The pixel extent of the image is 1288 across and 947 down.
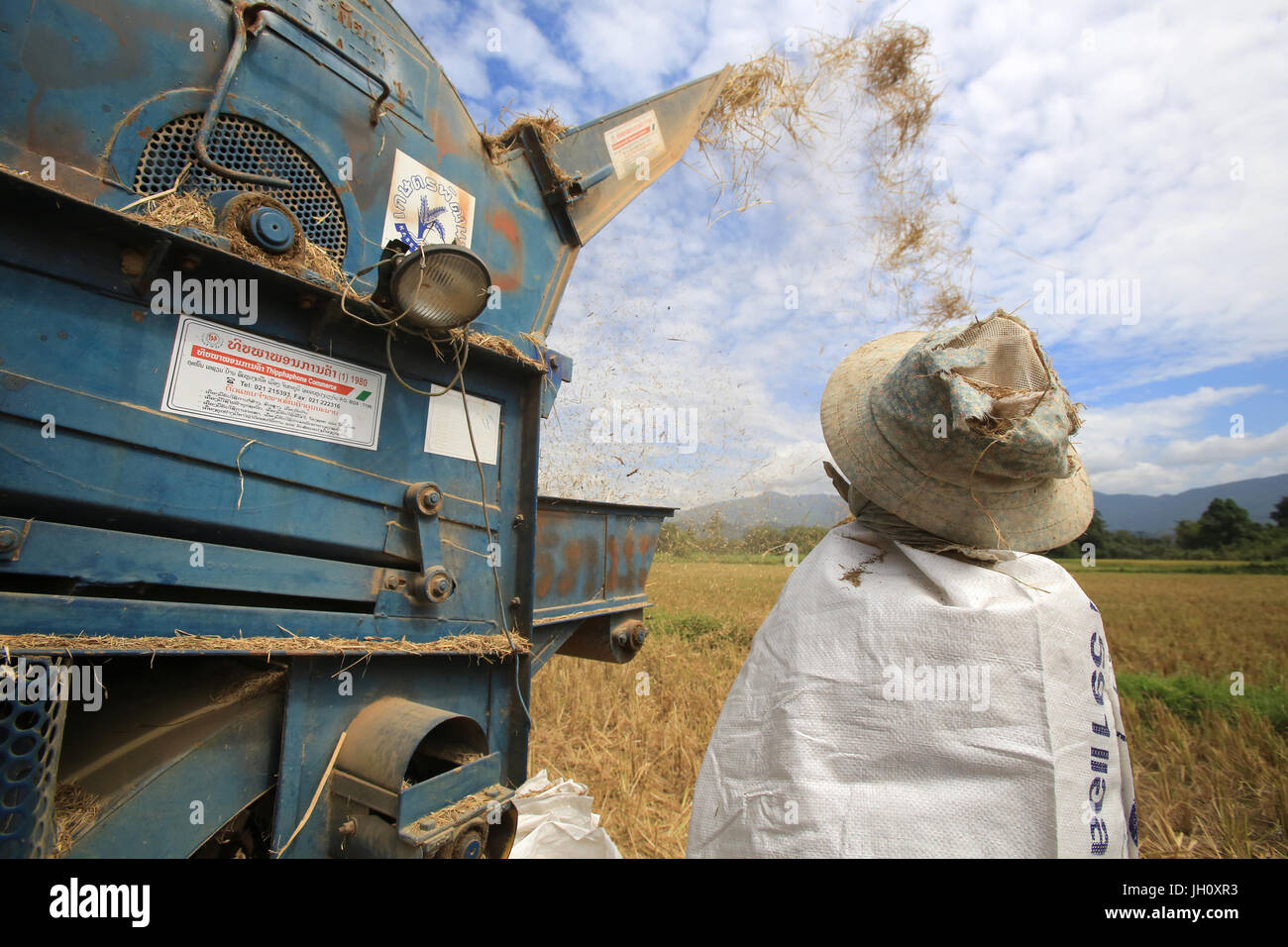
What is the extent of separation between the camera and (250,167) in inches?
81.6

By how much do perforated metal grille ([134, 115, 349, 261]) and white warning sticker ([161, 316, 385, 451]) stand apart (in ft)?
1.46

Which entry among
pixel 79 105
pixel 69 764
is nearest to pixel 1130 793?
pixel 69 764

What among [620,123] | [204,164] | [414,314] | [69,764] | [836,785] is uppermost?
[620,123]

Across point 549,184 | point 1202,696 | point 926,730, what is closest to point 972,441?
point 926,730

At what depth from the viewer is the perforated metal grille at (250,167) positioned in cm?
186

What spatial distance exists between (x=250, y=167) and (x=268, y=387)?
0.76 metres

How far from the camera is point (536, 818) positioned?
A: 345 centimetres

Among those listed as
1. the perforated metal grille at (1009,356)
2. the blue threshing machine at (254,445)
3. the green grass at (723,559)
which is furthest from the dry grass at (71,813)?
the green grass at (723,559)

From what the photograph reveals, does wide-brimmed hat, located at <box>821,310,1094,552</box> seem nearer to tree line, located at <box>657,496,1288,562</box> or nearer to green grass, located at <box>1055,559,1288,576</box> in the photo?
tree line, located at <box>657,496,1288,562</box>

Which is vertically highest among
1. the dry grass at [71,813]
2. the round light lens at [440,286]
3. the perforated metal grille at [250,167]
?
the perforated metal grille at [250,167]

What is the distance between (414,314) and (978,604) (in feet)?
6.50

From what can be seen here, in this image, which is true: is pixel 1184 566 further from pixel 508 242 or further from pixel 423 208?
pixel 423 208

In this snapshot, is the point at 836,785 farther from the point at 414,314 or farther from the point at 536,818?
the point at 536,818

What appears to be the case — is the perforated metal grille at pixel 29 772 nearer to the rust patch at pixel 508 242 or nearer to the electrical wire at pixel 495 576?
the electrical wire at pixel 495 576
